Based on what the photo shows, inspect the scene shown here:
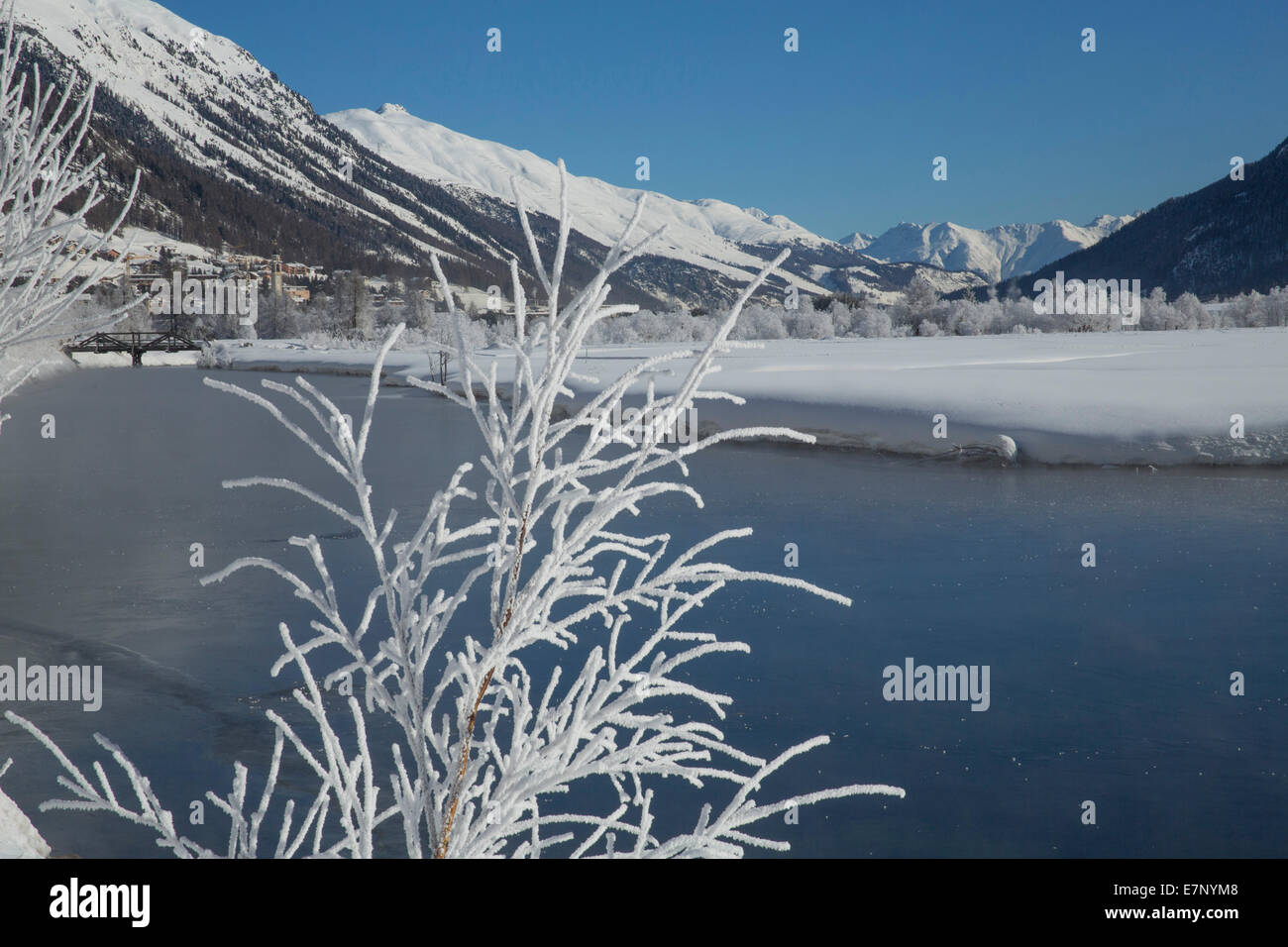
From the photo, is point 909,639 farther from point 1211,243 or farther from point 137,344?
point 1211,243

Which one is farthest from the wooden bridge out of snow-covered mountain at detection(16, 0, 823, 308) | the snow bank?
the snow bank

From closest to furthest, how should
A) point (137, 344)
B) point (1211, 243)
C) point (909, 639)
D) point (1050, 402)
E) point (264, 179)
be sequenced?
point (909, 639) → point (1050, 402) → point (137, 344) → point (1211, 243) → point (264, 179)

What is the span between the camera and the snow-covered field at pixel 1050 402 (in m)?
12.4

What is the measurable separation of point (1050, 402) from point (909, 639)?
9.81 metres

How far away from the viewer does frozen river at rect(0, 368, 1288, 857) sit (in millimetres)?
3984

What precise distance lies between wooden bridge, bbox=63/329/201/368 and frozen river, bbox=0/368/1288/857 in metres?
42.6

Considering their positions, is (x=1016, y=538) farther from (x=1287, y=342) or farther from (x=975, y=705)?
(x=1287, y=342)

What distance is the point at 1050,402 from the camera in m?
14.5

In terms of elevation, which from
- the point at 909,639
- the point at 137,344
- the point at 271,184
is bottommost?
the point at 909,639

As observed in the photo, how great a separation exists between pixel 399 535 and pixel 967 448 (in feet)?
27.1

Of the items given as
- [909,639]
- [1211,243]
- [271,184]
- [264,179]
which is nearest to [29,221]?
[909,639]

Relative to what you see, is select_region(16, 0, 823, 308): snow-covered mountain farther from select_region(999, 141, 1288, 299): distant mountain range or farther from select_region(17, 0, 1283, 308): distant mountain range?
select_region(999, 141, 1288, 299): distant mountain range

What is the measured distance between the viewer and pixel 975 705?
5062 mm

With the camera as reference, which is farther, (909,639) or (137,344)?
(137,344)
